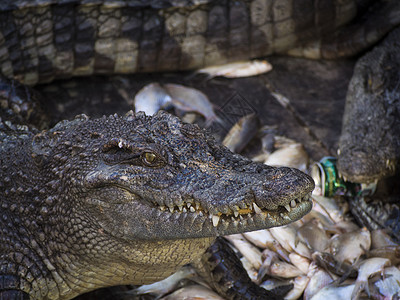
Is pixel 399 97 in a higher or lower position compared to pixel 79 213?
lower

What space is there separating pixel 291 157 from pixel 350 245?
74 cm

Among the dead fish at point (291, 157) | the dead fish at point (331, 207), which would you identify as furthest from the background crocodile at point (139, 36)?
the dead fish at point (331, 207)

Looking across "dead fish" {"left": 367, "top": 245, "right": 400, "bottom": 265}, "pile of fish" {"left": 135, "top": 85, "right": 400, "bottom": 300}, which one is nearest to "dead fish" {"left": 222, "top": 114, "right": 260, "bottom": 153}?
"pile of fish" {"left": 135, "top": 85, "right": 400, "bottom": 300}

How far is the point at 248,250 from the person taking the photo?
9.88 feet

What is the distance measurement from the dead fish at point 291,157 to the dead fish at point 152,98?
846 mm

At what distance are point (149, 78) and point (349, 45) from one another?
5.08 ft

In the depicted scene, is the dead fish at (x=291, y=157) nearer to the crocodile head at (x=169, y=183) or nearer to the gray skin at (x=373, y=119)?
the gray skin at (x=373, y=119)

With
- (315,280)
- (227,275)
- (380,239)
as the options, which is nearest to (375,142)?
(380,239)

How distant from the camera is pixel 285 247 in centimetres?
301

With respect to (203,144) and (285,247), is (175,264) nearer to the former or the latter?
(203,144)

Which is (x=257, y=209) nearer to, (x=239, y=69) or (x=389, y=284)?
(x=389, y=284)

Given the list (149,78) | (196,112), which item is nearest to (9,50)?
(149,78)

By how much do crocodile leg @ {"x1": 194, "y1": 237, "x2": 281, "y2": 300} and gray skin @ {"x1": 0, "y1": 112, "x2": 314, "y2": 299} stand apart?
0.37m

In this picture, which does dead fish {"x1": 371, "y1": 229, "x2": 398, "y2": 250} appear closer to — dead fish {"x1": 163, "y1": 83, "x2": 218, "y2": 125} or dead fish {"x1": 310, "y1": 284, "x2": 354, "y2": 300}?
dead fish {"x1": 310, "y1": 284, "x2": 354, "y2": 300}
